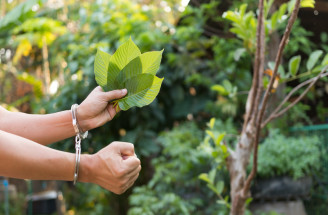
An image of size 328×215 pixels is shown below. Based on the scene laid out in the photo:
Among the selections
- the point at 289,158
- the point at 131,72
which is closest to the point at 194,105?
the point at 289,158

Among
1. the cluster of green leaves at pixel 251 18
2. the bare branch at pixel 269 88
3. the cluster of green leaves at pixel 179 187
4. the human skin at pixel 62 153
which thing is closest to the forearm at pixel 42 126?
the human skin at pixel 62 153

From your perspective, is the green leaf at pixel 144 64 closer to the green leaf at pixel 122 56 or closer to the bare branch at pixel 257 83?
the green leaf at pixel 122 56

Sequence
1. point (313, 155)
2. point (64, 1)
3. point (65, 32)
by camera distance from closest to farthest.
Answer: point (313, 155), point (65, 32), point (64, 1)

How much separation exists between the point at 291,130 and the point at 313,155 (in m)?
0.50

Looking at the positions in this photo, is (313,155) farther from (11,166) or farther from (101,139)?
(11,166)

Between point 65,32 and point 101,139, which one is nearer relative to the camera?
point 101,139

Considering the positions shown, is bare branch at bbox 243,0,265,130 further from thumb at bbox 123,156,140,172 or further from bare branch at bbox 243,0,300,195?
thumb at bbox 123,156,140,172

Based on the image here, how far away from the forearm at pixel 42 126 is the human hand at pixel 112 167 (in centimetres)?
15

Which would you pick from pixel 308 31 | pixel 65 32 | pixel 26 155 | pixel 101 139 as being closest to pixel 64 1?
pixel 65 32

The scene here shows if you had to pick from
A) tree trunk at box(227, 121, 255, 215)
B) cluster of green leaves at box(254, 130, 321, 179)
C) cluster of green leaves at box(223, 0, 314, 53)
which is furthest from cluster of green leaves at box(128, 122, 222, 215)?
cluster of green leaves at box(223, 0, 314, 53)

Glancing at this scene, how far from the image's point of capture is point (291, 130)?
3.05m

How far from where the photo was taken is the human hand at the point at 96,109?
785mm

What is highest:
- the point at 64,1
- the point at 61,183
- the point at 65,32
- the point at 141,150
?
the point at 64,1

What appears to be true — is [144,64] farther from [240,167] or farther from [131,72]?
[240,167]
